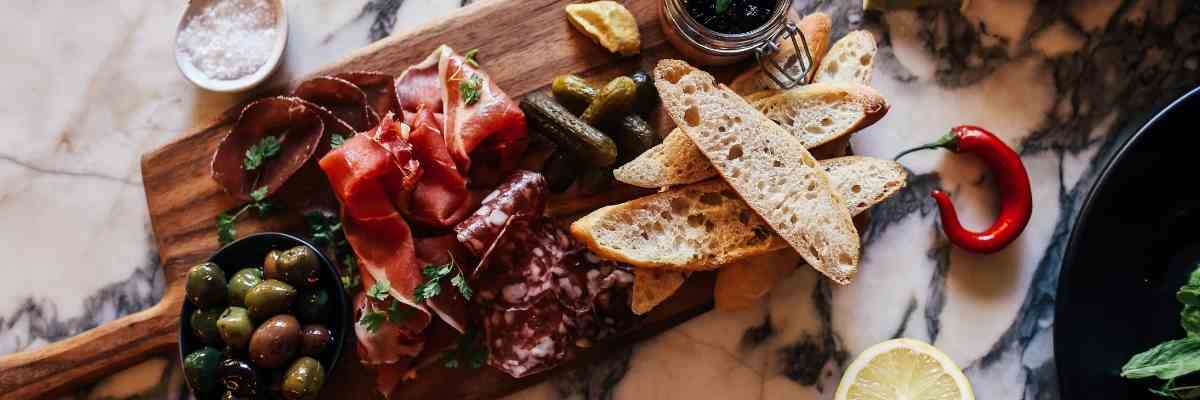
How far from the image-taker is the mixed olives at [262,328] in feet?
5.46

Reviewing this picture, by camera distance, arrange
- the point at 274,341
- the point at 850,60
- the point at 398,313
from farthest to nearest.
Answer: the point at 850,60, the point at 398,313, the point at 274,341

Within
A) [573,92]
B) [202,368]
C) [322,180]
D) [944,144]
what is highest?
[944,144]

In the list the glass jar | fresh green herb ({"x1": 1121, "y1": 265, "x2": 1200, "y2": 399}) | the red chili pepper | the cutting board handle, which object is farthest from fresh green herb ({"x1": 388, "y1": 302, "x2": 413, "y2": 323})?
fresh green herb ({"x1": 1121, "y1": 265, "x2": 1200, "y2": 399})

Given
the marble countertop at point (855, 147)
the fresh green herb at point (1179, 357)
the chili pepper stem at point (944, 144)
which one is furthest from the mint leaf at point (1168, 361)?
the chili pepper stem at point (944, 144)

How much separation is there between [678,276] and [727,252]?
4.3 inches

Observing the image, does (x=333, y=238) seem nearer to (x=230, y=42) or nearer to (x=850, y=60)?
(x=230, y=42)

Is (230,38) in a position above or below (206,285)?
above

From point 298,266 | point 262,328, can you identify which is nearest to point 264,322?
point 262,328

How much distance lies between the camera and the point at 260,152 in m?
1.86

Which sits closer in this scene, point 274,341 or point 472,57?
point 274,341

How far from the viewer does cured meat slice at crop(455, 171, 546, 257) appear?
1.73 meters

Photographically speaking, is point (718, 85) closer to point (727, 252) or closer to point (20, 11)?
point (727, 252)

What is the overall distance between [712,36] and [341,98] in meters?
0.78

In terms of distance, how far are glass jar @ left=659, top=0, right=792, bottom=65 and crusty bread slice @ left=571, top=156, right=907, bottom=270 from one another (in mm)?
258
